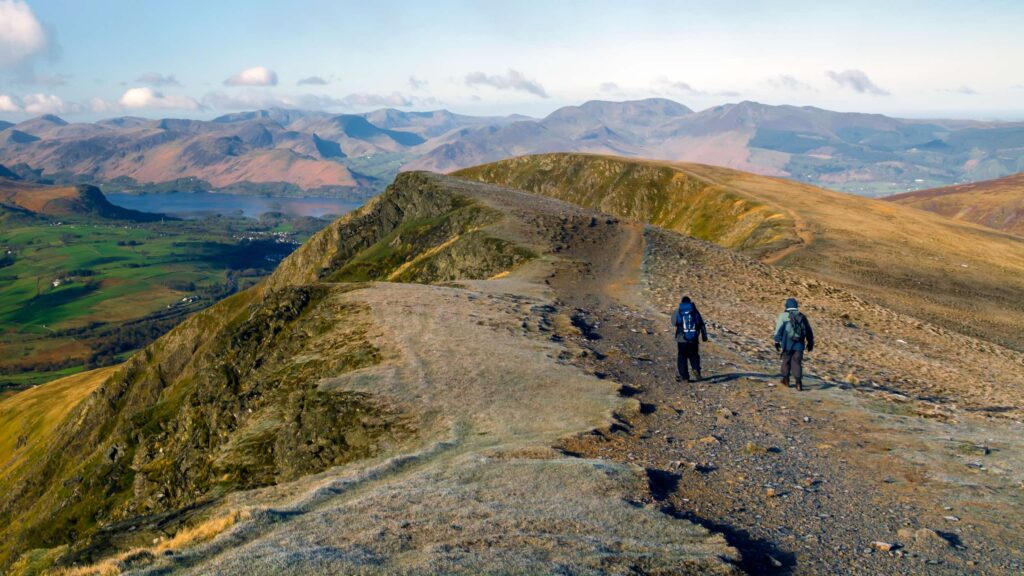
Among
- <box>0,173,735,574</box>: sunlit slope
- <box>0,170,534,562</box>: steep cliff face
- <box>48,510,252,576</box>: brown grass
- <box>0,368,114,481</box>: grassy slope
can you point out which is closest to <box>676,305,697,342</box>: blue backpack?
<box>0,173,735,574</box>: sunlit slope

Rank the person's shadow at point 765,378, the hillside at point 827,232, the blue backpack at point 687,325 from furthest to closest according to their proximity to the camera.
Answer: the hillside at point 827,232, the person's shadow at point 765,378, the blue backpack at point 687,325

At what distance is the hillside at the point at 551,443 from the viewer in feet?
42.1

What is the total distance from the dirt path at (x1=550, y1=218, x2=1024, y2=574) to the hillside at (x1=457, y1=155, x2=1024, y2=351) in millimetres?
39161

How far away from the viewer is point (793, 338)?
24406 millimetres

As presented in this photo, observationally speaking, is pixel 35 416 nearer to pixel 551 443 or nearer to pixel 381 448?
pixel 381 448

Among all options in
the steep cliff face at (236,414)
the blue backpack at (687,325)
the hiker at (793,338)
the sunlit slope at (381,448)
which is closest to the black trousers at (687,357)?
the blue backpack at (687,325)

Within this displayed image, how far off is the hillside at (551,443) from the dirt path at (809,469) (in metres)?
0.09

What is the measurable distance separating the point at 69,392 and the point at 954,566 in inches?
5766

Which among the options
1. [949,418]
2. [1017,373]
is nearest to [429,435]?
[949,418]

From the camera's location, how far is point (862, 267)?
234 feet

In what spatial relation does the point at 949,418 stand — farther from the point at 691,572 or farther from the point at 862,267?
the point at 862,267

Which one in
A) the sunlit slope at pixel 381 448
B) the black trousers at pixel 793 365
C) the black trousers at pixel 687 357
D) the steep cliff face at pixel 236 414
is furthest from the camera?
the black trousers at pixel 687 357

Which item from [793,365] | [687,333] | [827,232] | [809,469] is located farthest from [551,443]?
[827,232]

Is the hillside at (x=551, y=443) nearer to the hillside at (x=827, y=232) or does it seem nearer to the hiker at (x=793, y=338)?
the hiker at (x=793, y=338)
